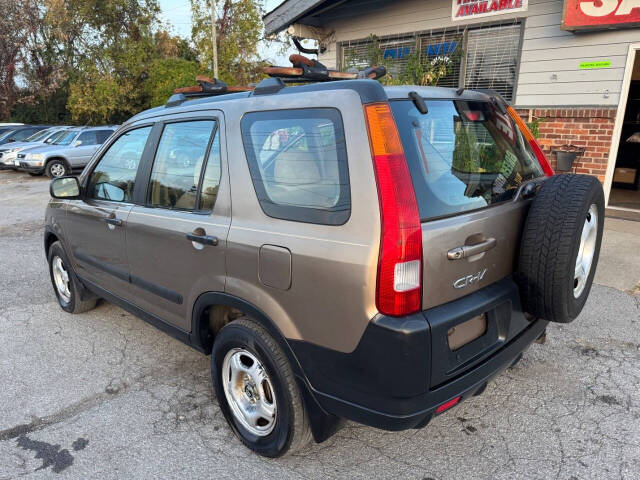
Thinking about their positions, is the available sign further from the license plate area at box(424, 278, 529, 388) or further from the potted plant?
the license plate area at box(424, 278, 529, 388)

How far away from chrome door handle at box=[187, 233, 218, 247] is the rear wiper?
118cm

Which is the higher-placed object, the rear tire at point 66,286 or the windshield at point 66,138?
the windshield at point 66,138

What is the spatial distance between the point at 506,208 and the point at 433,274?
2.04 ft

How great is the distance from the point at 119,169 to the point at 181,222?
105 centimetres

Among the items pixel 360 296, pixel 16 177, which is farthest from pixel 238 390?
pixel 16 177

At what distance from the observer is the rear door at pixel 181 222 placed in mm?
2510

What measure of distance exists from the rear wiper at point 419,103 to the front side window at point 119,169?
184 centimetres

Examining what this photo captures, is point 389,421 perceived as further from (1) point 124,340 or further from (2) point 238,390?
(1) point 124,340

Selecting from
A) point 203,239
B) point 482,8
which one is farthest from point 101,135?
point 203,239

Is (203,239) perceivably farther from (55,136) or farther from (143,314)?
(55,136)

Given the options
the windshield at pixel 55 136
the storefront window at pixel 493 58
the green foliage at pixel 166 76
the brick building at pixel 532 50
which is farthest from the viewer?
the green foliage at pixel 166 76

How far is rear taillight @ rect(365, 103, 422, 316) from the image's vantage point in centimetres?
185

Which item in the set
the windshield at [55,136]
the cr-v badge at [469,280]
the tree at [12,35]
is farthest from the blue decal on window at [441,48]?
the tree at [12,35]

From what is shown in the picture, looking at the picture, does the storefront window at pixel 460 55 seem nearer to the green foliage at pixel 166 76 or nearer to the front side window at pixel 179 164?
the front side window at pixel 179 164
